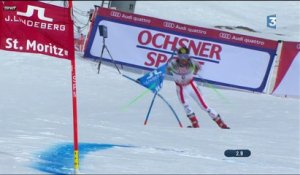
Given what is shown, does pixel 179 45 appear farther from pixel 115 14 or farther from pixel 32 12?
pixel 32 12

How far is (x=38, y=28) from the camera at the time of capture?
6621 mm

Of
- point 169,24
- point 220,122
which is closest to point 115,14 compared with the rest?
point 169,24

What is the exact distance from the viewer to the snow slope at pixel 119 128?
24.2 feet

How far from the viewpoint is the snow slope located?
739 cm

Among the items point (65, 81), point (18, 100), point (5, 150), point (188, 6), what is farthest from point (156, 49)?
point (188, 6)

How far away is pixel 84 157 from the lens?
7.57 m

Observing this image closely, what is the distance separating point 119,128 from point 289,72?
261 inches

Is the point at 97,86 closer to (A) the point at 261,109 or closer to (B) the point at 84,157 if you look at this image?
(A) the point at 261,109

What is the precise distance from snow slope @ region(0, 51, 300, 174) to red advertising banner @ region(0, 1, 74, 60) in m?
1.10

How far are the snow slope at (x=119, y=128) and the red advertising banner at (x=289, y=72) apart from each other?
487 millimetres

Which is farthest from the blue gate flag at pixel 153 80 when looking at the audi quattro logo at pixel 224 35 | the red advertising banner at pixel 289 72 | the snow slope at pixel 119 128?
the audi quattro logo at pixel 224 35

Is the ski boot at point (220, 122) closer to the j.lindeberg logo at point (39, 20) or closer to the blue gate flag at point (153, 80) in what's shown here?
the blue gate flag at point (153, 80)

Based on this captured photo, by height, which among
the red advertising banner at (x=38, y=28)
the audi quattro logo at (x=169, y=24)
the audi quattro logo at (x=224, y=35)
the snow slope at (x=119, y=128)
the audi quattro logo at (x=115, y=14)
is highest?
the red advertising banner at (x=38, y=28)

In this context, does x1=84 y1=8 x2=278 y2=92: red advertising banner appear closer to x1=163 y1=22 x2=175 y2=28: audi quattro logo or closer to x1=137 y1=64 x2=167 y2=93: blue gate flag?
x1=163 y1=22 x2=175 y2=28: audi quattro logo
